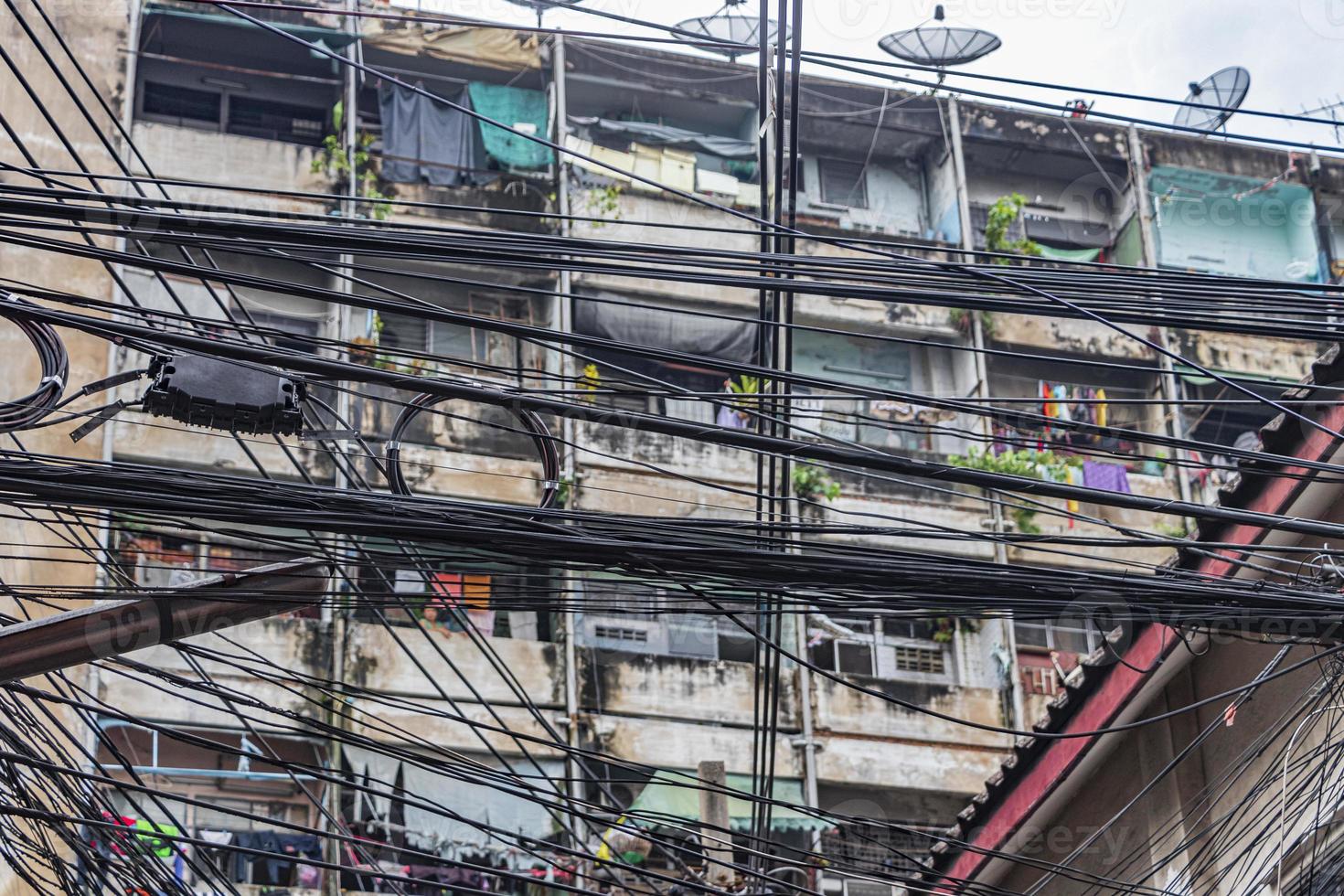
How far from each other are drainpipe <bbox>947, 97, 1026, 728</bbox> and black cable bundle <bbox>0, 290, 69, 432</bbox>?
13.7 metres

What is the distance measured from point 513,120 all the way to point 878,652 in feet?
26.3

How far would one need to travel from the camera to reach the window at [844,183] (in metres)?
22.3

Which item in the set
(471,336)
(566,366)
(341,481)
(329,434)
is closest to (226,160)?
(471,336)

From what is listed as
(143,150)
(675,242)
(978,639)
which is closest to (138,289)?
(143,150)

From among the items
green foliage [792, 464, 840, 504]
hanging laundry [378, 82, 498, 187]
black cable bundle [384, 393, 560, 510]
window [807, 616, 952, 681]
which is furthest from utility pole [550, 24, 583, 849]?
black cable bundle [384, 393, 560, 510]

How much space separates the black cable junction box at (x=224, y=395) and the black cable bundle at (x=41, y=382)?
28cm

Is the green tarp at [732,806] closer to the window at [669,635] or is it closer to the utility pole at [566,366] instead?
the utility pole at [566,366]

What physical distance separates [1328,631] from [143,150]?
50.8ft

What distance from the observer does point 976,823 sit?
9727mm

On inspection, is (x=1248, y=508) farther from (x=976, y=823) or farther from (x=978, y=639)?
(x=978, y=639)

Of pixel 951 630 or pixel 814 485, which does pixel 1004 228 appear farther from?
pixel 951 630

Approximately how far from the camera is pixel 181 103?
65.6 ft

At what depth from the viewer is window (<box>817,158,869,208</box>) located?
22328 mm

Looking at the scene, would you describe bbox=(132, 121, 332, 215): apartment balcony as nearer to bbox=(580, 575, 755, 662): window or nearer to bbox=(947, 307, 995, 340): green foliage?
bbox=(580, 575, 755, 662): window
